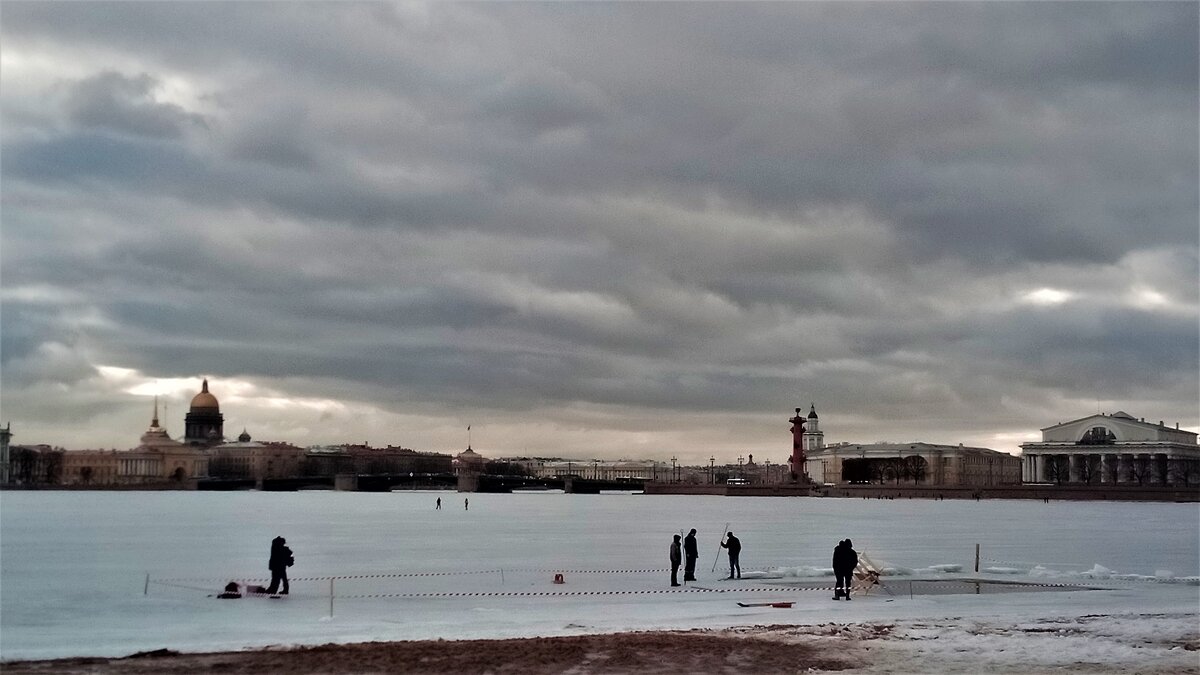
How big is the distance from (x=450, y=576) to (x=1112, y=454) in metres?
145

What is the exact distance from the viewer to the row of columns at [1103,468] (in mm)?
152625

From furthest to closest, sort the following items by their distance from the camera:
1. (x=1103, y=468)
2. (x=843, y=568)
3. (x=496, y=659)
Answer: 1. (x=1103, y=468)
2. (x=843, y=568)
3. (x=496, y=659)

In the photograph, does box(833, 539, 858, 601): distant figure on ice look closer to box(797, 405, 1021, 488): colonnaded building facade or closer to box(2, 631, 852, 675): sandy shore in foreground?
box(2, 631, 852, 675): sandy shore in foreground

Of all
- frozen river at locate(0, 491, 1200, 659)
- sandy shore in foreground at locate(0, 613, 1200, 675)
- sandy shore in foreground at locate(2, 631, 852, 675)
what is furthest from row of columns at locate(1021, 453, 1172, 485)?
sandy shore in foreground at locate(2, 631, 852, 675)

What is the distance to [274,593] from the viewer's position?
78.6ft

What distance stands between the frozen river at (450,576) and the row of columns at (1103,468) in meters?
106

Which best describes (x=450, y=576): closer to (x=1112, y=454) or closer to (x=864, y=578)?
(x=864, y=578)

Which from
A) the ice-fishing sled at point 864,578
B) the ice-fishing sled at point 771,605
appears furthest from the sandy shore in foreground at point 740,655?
the ice-fishing sled at point 864,578

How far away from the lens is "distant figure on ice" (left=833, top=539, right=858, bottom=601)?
23906 millimetres

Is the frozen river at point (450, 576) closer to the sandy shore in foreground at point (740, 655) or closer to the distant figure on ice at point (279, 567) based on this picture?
the distant figure on ice at point (279, 567)

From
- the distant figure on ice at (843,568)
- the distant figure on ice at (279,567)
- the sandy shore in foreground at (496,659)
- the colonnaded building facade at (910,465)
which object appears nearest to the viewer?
the sandy shore in foreground at (496,659)

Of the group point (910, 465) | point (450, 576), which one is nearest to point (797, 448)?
point (910, 465)

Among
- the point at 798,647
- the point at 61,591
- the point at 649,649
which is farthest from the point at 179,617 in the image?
the point at 798,647

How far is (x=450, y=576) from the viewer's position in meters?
28.5
